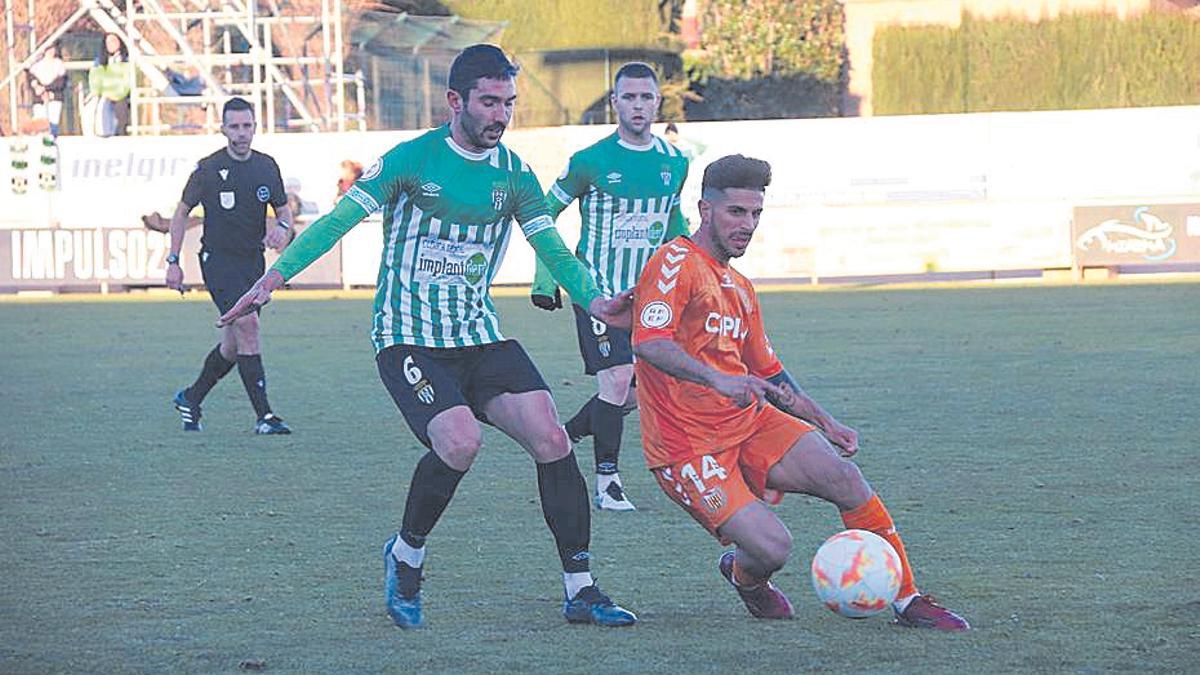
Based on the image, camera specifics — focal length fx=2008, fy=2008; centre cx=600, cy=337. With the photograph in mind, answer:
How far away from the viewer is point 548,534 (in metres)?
8.66

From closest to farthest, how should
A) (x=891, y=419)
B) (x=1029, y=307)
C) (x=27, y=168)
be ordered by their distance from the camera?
1. (x=891, y=419)
2. (x=1029, y=307)
3. (x=27, y=168)

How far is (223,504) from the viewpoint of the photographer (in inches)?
384

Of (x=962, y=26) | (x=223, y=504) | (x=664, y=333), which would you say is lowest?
(x=223, y=504)

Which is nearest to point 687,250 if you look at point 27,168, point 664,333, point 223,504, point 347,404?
point 664,333

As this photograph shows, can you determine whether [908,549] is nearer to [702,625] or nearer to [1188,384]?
[702,625]

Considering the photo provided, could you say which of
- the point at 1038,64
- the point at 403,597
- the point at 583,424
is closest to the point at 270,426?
the point at 583,424

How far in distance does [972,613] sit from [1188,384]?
8.23m

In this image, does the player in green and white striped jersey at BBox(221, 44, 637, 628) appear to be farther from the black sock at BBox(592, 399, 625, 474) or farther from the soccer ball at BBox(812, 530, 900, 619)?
the black sock at BBox(592, 399, 625, 474)

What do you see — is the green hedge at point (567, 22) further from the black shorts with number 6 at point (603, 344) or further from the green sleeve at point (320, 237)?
the green sleeve at point (320, 237)

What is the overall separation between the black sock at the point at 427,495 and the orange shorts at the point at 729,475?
72cm

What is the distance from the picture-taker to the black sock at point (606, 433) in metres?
9.62

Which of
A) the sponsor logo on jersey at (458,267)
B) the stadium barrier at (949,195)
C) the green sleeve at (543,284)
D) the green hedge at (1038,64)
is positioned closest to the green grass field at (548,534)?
the green sleeve at (543,284)

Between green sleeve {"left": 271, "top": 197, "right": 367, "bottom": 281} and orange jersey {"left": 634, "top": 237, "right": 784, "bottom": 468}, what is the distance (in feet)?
3.38

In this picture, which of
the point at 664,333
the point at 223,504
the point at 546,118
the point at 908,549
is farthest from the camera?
the point at 546,118
